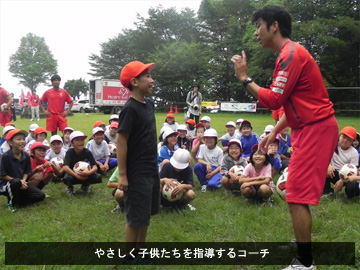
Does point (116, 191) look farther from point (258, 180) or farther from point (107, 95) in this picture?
point (107, 95)

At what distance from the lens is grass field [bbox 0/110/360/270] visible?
4.17m

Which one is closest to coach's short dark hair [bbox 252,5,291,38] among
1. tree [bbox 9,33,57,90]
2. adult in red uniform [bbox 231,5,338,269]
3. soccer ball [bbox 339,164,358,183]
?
adult in red uniform [bbox 231,5,338,269]

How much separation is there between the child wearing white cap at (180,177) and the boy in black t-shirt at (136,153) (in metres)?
1.65

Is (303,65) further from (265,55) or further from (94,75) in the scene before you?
(94,75)

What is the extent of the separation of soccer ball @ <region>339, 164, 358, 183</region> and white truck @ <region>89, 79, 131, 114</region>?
29.4m

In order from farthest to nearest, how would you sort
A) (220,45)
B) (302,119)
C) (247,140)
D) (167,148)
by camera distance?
(220,45) < (247,140) < (167,148) < (302,119)

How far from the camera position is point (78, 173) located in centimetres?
605

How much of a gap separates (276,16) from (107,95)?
106 feet

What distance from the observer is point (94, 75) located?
49188 mm

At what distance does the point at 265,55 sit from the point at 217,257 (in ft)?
89.4

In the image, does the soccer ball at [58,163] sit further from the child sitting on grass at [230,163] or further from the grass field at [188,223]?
the child sitting on grass at [230,163]

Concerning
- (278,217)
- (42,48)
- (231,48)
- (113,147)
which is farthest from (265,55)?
(42,48)
